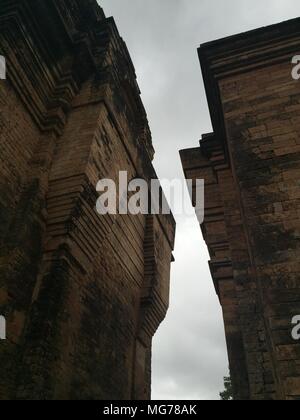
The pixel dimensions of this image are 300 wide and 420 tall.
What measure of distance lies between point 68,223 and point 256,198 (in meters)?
2.76

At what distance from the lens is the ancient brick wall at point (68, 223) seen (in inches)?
186

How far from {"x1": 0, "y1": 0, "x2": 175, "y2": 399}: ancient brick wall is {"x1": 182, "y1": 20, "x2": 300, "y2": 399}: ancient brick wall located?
199 centimetres

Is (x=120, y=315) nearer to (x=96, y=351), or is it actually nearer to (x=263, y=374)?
(x=96, y=351)

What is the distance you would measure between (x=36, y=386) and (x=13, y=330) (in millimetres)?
752

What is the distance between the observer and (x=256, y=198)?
4270 mm

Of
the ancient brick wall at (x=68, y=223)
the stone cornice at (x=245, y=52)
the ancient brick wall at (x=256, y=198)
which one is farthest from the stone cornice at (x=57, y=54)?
the ancient brick wall at (x=256, y=198)

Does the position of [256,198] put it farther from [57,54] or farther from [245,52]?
[57,54]

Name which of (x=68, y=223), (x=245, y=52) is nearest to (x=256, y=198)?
(x=68, y=223)

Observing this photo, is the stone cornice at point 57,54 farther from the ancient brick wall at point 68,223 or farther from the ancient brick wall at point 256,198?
the ancient brick wall at point 256,198

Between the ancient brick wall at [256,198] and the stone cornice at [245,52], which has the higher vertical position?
the stone cornice at [245,52]

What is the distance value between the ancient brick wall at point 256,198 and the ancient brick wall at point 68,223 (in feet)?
6.53

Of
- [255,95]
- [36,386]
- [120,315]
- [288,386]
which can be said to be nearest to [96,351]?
[120,315]

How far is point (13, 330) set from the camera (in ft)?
15.0

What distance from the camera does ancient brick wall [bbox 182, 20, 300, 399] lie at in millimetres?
3529
